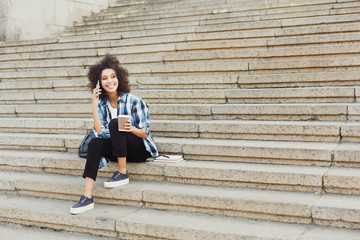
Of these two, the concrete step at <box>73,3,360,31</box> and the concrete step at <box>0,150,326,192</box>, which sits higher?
the concrete step at <box>73,3,360,31</box>

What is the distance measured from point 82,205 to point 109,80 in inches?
48.4

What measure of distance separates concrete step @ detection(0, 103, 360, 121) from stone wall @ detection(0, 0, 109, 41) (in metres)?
4.28

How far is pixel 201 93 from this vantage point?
5.50 meters

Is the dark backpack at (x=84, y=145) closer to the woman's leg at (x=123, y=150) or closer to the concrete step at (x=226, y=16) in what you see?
the woman's leg at (x=123, y=150)

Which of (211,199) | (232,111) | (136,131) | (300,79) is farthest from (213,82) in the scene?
(211,199)

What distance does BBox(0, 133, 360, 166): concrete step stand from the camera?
152 inches

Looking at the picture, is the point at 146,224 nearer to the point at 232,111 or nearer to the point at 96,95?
the point at 96,95

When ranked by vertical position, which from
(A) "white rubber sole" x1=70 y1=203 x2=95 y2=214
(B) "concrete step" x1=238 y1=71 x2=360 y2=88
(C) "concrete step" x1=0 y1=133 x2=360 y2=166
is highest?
(B) "concrete step" x1=238 y1=71 x2=360 y2=88

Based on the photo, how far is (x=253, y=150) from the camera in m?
4.16

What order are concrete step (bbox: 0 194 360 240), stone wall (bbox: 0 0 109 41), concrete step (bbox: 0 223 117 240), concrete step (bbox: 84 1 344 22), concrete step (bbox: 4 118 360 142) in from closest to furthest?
concrete step (bbox: 0 194 360 240), concrete step (bbox: 0 223 117 240), concrete step (bbox: 4 118 360 142), concrete step (bbox: 84 1 344 22), stone wall (bbox: 0 0 109 41)

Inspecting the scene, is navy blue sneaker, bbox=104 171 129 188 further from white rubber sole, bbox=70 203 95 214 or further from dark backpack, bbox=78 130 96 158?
dark backpack, bbox=78 130 96 158

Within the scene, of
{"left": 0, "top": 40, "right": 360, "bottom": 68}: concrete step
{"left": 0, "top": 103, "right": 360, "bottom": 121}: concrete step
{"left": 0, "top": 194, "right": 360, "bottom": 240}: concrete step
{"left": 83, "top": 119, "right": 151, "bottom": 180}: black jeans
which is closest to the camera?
{"left": 0, "top": 194, "right": 360, "bottom": 240}: concrete step

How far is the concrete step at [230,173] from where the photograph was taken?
359cm

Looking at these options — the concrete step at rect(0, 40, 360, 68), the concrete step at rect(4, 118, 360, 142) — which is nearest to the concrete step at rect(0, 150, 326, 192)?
the concrete step at rect(4, 118, 360, 142)
